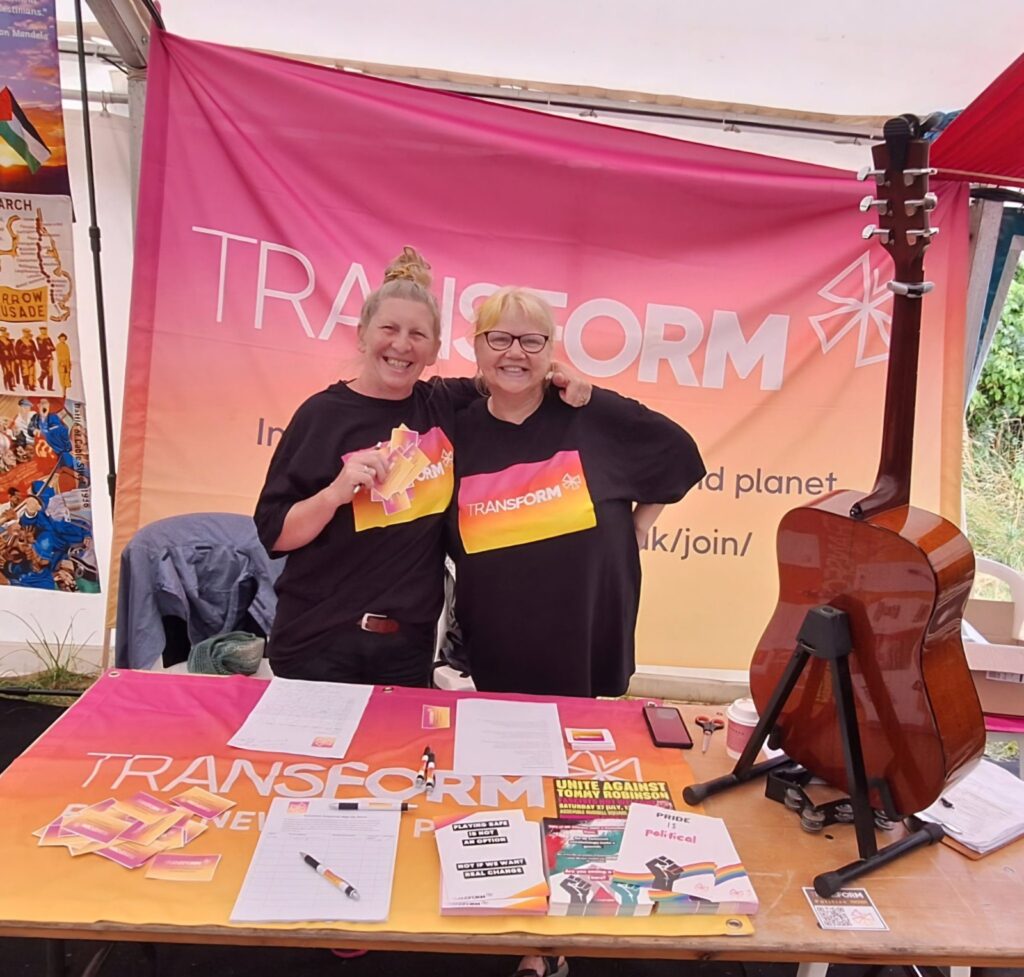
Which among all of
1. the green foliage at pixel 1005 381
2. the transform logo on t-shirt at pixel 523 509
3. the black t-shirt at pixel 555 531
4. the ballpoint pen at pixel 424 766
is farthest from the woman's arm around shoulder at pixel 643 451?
the green foliage at pixel 1005 381

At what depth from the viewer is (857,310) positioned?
9.13 ft

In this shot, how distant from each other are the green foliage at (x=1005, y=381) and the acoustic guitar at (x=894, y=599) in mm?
5197

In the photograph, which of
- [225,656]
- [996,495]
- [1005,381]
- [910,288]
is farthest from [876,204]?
[1005,381]

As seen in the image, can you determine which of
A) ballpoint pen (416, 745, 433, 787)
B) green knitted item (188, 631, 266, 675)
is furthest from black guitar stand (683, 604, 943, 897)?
green knitted item (188, 631, 266, 675)

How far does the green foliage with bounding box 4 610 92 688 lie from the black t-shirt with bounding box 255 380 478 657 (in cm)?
179

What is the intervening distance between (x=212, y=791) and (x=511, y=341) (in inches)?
38.0

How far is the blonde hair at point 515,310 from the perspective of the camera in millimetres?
1553

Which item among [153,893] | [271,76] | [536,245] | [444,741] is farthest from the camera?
[536,245]

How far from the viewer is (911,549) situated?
3.50 ft

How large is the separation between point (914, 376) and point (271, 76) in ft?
7.06

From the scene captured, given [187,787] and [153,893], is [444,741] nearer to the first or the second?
[187,787]

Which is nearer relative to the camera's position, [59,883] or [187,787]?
A: [59,883]

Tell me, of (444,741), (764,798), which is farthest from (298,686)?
(764,798)

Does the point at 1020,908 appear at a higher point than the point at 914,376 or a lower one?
lower
